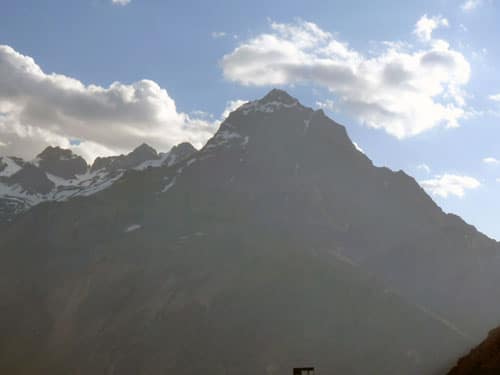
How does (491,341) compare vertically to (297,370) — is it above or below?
above

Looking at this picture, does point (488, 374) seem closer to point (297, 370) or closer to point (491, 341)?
point (491, 341)

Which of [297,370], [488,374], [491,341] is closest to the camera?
[488,374]

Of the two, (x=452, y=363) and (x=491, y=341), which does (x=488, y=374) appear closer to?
(x=491, y=341)

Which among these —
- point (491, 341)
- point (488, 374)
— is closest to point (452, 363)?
point (491, 341)

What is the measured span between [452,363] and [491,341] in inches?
270

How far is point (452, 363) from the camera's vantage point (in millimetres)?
59250

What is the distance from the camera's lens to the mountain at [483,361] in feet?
160

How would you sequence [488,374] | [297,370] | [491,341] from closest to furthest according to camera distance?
[488,374] → [491,341] → [297,370]

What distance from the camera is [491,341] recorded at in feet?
175

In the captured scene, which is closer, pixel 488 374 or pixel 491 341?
pixel 488 374

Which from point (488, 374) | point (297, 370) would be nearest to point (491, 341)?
point (488, 374)

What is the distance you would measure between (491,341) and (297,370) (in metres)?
16.0

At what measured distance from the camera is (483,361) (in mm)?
50156

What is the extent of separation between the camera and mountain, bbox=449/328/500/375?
48750 mm
